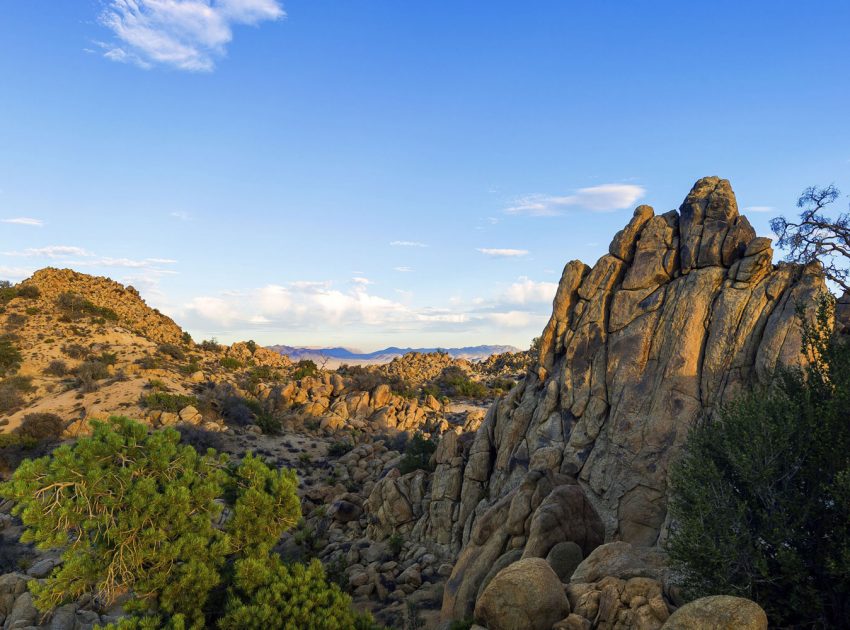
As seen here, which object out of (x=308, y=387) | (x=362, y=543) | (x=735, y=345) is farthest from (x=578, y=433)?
(x=308, y=387)

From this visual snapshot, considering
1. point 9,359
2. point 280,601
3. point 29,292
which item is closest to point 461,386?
point 9,359

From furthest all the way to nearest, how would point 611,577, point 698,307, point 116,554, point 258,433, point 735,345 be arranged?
point 258,433
point 698,307
point 735,345
point 116,554
point 611,577

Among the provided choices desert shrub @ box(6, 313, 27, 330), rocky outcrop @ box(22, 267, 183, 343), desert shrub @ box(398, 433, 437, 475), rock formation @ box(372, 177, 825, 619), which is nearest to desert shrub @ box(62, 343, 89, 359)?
desert shrub @ box(6, 313, 27, 330)

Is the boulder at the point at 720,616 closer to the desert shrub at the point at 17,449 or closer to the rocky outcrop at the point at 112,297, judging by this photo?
the desert shrub at the point at 17,449

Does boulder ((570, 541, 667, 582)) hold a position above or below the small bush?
below

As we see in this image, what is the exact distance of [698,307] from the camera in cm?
2411

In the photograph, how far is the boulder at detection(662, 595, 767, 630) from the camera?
444 inches

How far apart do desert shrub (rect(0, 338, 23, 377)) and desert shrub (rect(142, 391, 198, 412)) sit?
2234 cm

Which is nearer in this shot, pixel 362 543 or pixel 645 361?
pixel 645 361

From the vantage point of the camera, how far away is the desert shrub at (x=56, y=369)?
211ft

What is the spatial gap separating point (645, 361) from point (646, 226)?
803 centimetres

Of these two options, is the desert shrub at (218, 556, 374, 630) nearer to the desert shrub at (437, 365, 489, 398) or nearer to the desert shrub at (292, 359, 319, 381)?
the desert shrub at (437, 365, 489, 398)

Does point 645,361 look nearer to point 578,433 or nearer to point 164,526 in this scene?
point 578,433

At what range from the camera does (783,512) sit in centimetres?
1325
